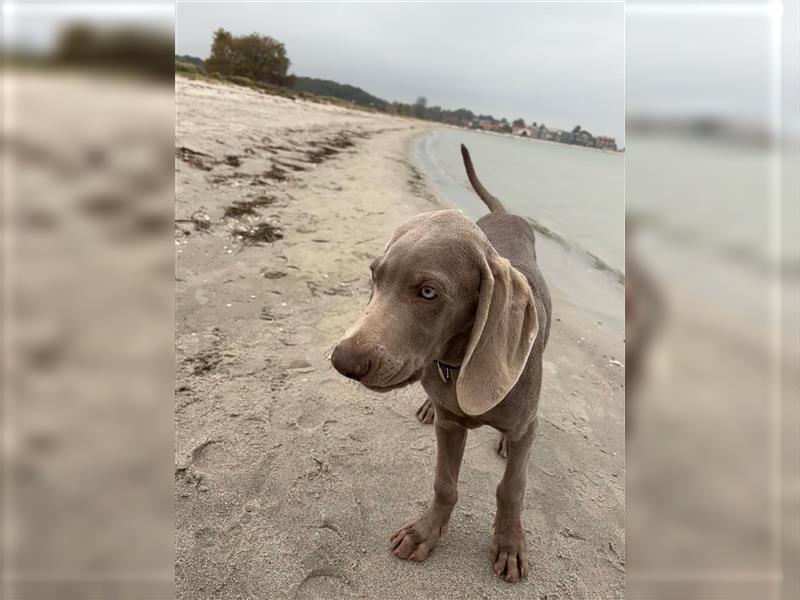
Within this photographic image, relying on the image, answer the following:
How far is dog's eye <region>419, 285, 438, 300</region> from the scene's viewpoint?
6.38 feet

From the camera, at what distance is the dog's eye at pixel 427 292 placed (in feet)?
6.38

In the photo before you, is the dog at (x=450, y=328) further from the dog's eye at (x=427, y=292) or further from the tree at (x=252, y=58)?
the tree at (x=252, y=58)

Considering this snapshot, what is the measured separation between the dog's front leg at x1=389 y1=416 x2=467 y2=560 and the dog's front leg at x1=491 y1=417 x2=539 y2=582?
0.26 meters

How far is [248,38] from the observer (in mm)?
47000

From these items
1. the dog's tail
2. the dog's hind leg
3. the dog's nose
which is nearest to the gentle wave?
the dog's tail

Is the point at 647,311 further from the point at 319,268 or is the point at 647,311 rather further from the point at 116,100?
the point at 319,268

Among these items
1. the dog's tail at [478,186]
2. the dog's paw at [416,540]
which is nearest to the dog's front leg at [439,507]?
the dog's paw at [416,540]

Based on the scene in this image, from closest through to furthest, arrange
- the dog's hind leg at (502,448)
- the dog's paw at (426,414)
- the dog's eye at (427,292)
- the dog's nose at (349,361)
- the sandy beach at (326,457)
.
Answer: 1. the dog's nose at (349,361)
2. the dog's eye at (427,292)
3. the sandy beach at (326,457)
4. the dog's hind leg at (502,448)
5. the dog's paw at (426,414)

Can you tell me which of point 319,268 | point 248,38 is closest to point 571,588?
point 319,268

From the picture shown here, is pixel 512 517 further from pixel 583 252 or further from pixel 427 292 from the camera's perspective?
pixel 583 252

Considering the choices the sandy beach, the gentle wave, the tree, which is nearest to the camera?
the sandy beach

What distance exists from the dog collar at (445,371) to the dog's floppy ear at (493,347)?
25 cm

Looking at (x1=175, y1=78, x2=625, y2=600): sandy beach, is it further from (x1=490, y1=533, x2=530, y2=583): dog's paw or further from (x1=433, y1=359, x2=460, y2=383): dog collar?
(x1=433, y1=359, x2=460, y2=383): dog collar

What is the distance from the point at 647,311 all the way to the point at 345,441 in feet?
9.38
